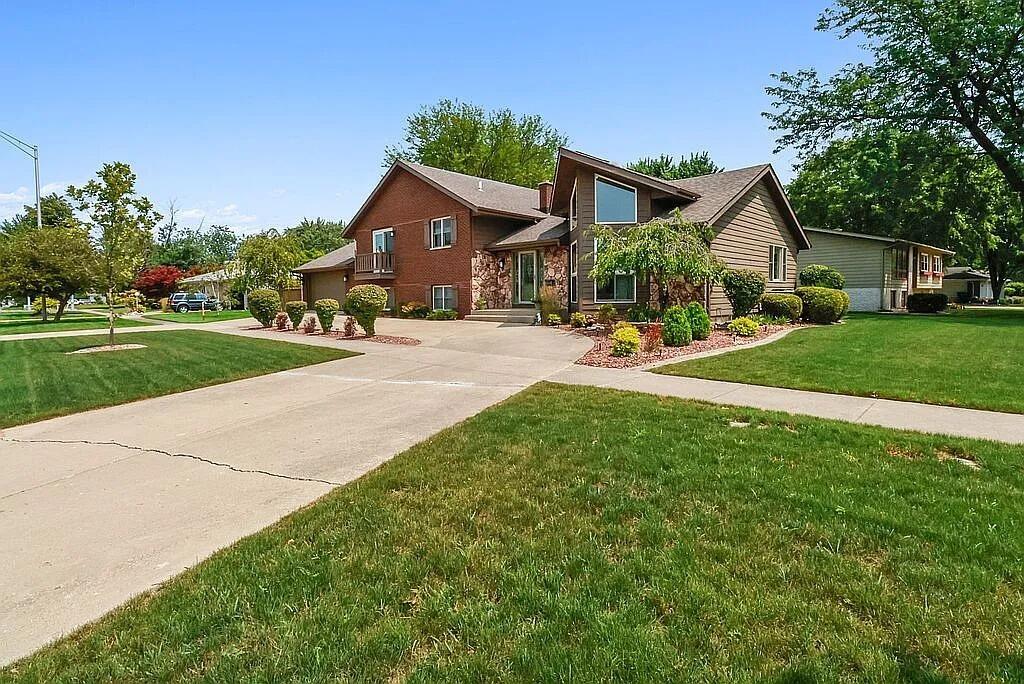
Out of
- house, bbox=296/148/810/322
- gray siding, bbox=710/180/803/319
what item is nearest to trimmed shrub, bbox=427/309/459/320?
house, bbox=296/148/810/322

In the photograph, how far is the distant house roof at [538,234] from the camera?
21219 mm

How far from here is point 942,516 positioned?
362 centimetres

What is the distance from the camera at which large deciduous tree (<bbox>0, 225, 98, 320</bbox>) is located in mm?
25562

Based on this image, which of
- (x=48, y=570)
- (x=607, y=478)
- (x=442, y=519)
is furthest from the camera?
(x=607, y=478)

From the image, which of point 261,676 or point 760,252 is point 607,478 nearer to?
point 261,676

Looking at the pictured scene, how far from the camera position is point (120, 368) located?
37.1ft

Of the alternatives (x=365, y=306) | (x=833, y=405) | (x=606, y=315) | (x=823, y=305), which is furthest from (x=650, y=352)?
(x=823, y=305)

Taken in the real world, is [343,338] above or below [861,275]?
below

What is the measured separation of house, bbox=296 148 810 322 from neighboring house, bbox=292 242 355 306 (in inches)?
10.5

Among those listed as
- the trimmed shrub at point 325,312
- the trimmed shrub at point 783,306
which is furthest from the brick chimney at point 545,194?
the trimmed shrub at point 325,312

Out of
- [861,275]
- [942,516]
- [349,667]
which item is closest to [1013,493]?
[942,516]

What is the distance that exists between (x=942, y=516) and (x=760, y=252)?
1858 centimetres

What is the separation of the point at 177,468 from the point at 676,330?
1079 centimetres

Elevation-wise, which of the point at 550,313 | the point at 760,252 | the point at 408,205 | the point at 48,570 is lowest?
the point at 48,570
